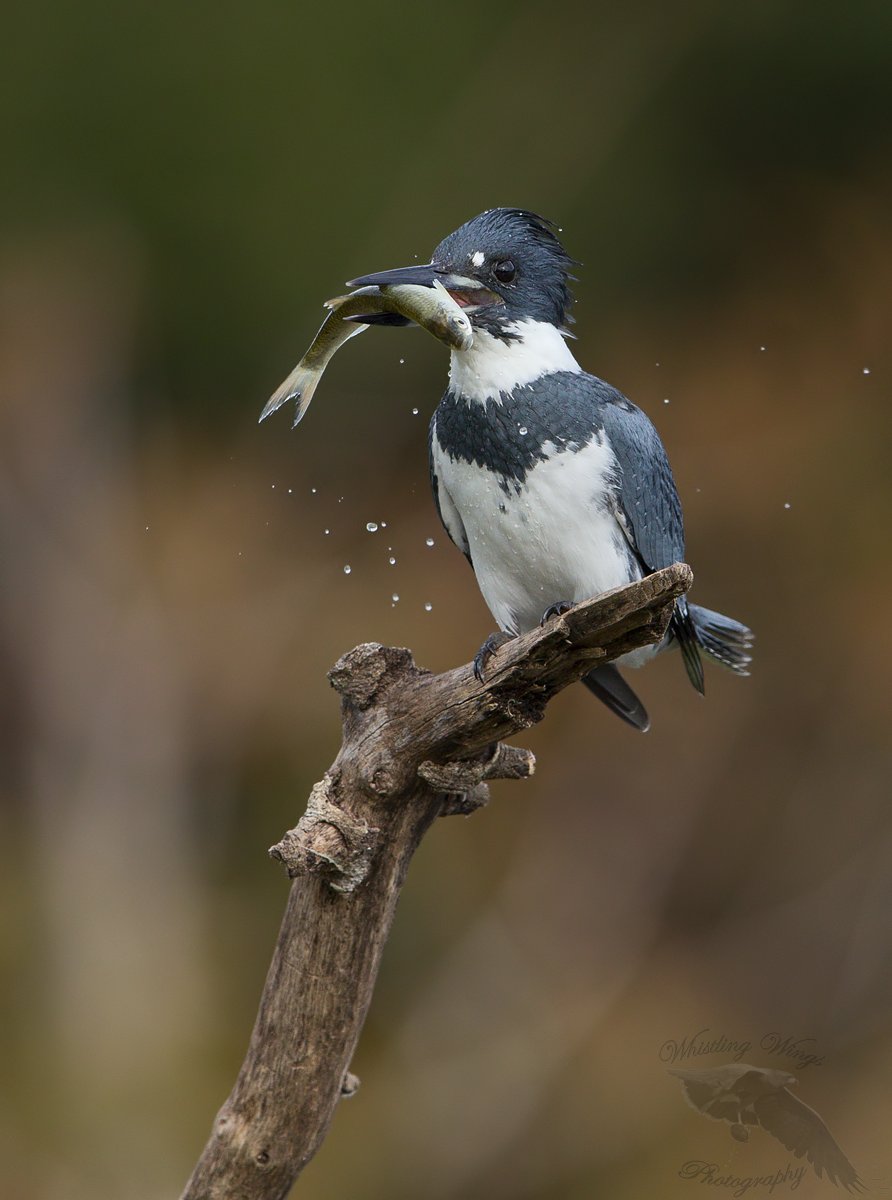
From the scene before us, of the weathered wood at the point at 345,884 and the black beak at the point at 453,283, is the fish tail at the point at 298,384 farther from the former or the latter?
the weathered wood at the point at 345,884

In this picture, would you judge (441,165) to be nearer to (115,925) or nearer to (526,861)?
(526,861)

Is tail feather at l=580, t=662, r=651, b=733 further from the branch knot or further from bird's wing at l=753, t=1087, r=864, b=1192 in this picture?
bird's wing at l=753, t=1087, r=864, b=1192

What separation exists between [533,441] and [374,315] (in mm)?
310

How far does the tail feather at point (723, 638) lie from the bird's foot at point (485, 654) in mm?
566

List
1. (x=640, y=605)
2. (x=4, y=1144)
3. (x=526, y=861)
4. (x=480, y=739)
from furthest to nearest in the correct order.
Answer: (x=526, y=861)
(x=4, y=1144)
(x=480, y=739)
(x=640, y=605)

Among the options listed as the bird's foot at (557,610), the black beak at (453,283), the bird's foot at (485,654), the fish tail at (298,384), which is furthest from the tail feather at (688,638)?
the fish tail at (298,384)

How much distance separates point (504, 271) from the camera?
7.42ft

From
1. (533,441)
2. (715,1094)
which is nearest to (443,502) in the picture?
(533,441)

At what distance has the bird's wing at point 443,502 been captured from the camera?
2367 millimetres

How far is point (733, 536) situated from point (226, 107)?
199cm

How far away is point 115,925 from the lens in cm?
418

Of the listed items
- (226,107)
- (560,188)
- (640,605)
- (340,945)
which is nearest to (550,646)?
(640,605)

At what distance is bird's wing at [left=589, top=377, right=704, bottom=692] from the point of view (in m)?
2.24

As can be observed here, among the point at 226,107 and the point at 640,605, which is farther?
the point at 226,107
